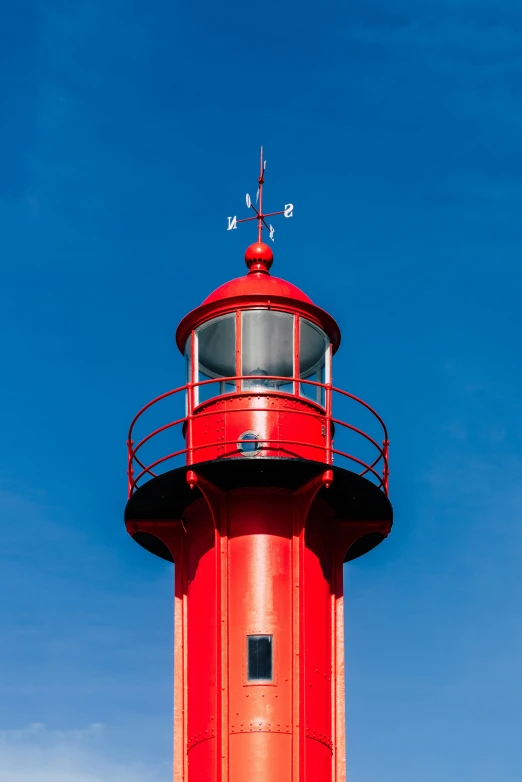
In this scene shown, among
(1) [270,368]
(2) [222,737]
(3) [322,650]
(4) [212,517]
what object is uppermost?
(1) [270,368]

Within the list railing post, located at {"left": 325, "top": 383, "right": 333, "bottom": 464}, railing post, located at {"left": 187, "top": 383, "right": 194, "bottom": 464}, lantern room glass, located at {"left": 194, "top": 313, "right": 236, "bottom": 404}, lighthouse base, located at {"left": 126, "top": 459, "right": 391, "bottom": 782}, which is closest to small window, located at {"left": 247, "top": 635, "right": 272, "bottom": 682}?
lighthouse base, located at {"left": 126, "top": 459, "right": 391, "bottom": 782}

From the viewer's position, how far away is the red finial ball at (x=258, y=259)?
116 ft

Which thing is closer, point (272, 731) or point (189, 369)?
→ point (272, 731)

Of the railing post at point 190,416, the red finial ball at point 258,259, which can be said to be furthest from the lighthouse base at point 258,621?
the red finial ball at point 258,259

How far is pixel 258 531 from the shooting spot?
32562 mm

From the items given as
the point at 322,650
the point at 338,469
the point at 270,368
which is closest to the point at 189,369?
the point at 270,368

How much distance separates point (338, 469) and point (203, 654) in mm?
4620

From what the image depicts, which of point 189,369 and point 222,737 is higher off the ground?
point 189,369

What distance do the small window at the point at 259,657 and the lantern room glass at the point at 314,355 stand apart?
17.7 ft

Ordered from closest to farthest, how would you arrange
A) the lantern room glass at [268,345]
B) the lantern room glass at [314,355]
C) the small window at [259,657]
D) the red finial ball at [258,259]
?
the small window at [259,657], the lantern room glass at [268,345], the lantern room glass at [314,355], the red finial ball at [258,259]

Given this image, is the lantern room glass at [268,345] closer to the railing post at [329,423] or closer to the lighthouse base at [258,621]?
the railing post at [329,423]

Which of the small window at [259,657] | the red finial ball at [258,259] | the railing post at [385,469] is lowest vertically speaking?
the small window at [259,657]

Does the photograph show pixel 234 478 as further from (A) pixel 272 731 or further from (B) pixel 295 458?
(A) pixel 272 731

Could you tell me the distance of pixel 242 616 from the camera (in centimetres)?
3200
